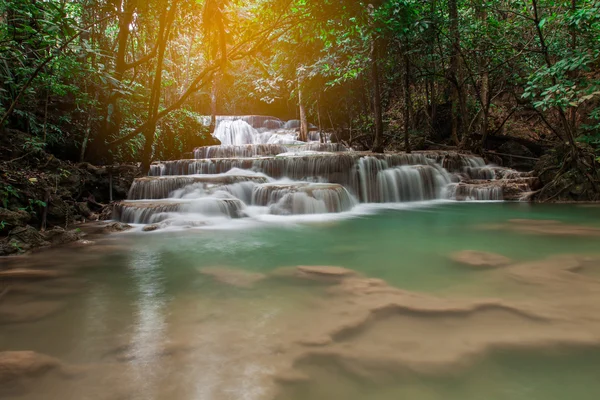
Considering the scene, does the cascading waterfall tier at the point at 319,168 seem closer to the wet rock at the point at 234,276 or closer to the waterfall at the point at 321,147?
the waterfall at the point at 321,147

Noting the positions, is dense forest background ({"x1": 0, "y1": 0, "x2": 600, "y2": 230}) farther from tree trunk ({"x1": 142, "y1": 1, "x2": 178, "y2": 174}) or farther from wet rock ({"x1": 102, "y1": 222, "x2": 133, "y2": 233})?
wet rock ({"x1": 102, "y1": 222, "x2": 133, "y2": 233})

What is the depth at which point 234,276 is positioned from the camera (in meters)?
3.26

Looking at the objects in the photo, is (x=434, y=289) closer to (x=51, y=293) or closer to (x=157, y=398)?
(x=157, y=398)


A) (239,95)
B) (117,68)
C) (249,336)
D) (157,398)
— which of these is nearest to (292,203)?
(117,68)

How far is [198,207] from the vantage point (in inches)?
283

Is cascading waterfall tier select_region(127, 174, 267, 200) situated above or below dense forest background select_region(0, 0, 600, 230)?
below

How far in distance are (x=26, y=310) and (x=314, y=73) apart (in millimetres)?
12731

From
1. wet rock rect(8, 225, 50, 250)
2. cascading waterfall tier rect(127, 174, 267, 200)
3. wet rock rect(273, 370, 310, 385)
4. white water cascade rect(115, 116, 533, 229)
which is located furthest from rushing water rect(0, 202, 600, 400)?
cascading waterfall tier rect(127, 174, 267, 200)

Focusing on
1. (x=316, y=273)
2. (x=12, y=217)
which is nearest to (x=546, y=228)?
(x=316, y=273)

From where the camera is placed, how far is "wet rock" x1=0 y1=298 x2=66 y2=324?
2.29m

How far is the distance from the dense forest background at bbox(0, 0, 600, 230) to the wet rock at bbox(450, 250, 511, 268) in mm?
4820

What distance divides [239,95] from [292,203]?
854 inches

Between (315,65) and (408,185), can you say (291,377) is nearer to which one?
(408,185)

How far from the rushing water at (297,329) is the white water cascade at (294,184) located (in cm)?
323
